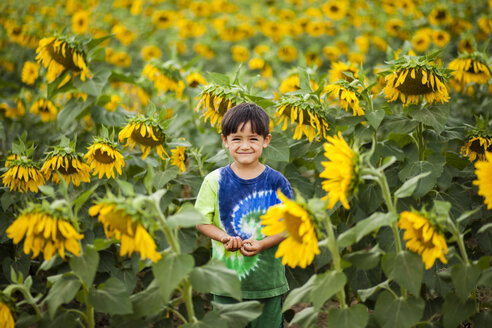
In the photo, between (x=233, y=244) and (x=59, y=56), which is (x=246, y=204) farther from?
(x=59, y=56)

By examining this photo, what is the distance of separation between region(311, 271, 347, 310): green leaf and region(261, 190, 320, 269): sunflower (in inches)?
3.7

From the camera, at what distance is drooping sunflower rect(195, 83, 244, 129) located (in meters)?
2.25

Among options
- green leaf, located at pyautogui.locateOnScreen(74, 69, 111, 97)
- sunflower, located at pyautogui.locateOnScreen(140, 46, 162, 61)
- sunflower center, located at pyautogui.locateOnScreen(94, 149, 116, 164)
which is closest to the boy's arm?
sunflower center, located at pyautogui.locateOnScreen(94, 149, 116, 164)

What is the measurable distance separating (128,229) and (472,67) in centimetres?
242

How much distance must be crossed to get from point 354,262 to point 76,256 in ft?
2.95

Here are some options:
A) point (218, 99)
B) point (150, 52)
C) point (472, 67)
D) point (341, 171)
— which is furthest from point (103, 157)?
point (150, 52)

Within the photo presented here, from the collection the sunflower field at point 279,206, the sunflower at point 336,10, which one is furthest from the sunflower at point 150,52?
the sunflower at point 336,10

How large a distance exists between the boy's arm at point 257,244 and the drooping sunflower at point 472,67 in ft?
5.63

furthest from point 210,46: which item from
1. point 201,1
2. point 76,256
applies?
point 76,256

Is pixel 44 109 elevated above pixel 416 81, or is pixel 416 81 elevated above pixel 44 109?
pixel 44 109

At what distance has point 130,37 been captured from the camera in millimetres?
6051

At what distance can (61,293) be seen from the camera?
1.55 metres

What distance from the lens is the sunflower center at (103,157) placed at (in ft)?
7.34

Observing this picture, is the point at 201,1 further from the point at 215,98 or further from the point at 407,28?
the point at 215,98
